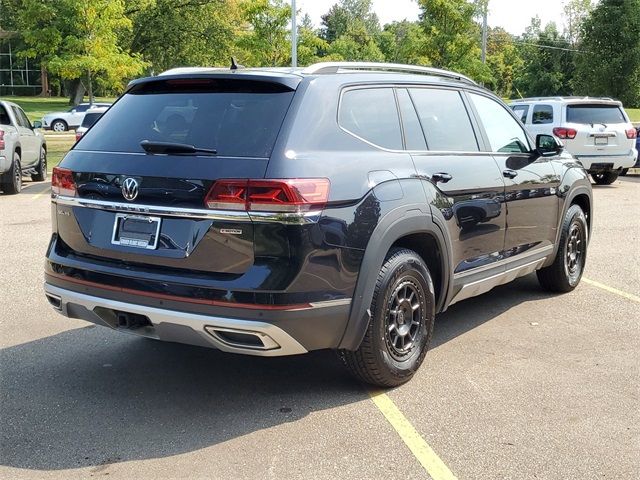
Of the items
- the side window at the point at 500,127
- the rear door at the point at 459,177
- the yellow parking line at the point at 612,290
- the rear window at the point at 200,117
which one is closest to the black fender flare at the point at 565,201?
the side window at the point at 500,127

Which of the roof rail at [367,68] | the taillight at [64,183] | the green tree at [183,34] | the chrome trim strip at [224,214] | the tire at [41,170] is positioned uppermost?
the green tree at [183,34]

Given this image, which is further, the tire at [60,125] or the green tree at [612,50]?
the green tree at [612,50]

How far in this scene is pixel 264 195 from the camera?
3.56m

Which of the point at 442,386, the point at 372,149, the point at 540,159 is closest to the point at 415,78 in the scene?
the point at 372,149

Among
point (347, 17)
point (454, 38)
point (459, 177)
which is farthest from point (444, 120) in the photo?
point (347, 17)

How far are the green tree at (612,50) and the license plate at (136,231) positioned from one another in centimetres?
4171

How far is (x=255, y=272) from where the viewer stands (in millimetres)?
3582

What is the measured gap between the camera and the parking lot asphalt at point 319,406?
343 centimetres

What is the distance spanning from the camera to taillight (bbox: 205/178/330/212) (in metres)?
3.56

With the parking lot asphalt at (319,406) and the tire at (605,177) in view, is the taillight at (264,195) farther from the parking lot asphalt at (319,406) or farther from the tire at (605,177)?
the tire at (605,177)

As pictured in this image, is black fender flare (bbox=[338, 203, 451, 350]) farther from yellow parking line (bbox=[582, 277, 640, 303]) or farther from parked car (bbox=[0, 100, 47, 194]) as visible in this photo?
parked car (bbox=[0, 100, 47, 194])

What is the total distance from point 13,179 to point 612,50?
121 ft

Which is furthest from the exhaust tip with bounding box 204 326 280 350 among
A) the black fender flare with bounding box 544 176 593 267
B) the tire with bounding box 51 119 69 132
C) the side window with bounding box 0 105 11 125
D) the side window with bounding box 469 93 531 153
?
the tire with bounding box 51 119 69 132

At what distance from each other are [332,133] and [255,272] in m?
0.91
